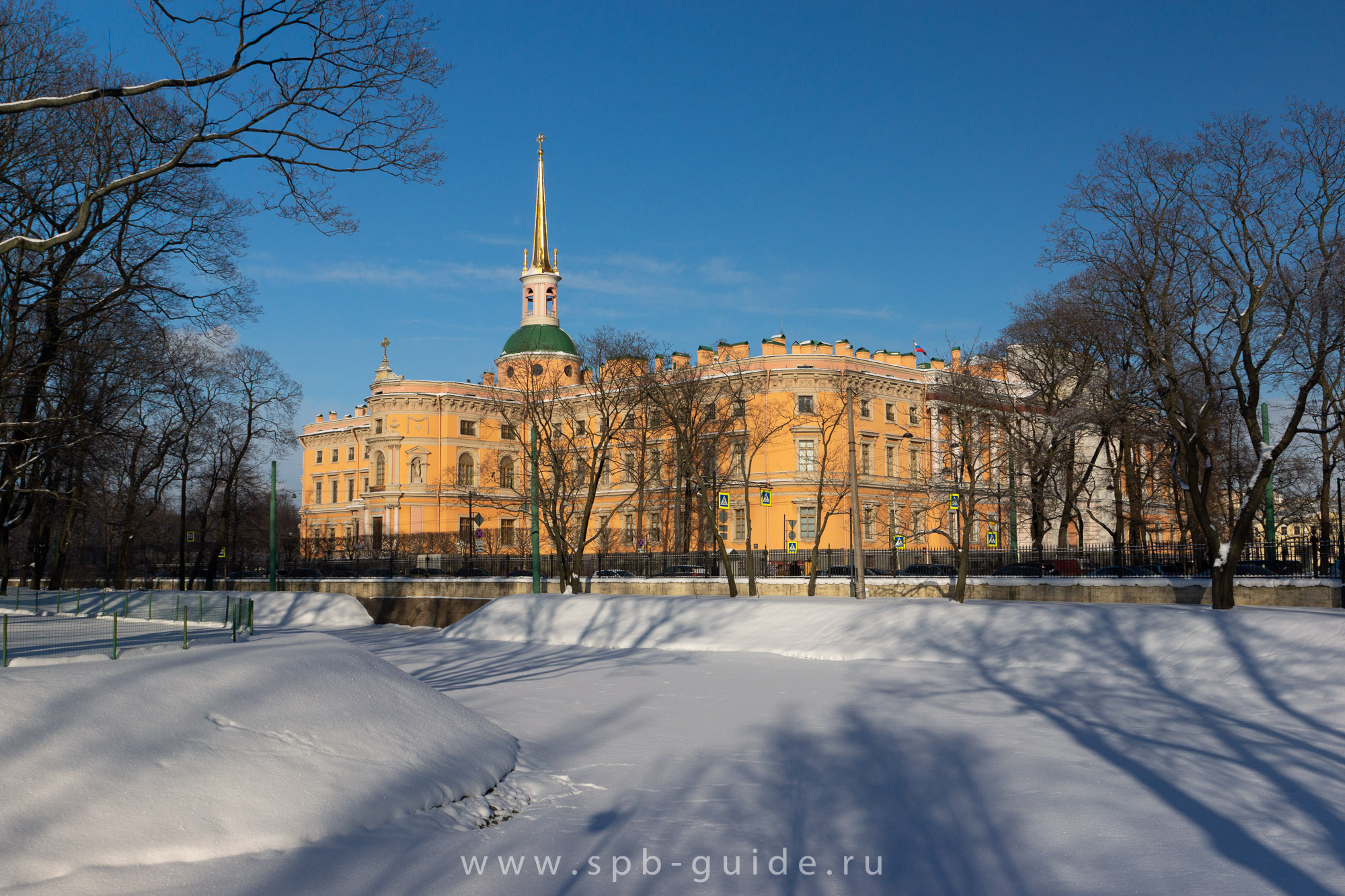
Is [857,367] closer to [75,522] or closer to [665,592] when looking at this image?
[665,592]

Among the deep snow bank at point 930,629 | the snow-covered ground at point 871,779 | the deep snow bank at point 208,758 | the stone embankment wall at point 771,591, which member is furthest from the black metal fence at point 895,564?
the deep snow bank at point 208,758

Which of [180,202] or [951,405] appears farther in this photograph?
[951,405]

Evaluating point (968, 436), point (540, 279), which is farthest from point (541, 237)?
point (968, 436)

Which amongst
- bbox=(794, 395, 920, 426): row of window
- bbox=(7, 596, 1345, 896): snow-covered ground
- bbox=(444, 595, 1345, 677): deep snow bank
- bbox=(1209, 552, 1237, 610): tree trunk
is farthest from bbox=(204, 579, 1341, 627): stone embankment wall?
bbox=(794, 395, 920, 426): row of window

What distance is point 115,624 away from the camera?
627 inches

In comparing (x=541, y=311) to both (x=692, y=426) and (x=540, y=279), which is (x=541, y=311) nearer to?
(x=540, y=279)

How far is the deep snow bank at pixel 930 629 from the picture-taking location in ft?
62.5

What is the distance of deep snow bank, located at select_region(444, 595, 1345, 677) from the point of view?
62.5 feet

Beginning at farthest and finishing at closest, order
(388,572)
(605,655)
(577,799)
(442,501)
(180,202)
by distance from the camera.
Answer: (442,501)
(388,572)
(605,655)
(180,202)
(577,799)

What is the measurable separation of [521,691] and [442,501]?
66021mm

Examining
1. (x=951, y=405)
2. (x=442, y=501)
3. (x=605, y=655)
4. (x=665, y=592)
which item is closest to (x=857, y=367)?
(x=951, y=405)

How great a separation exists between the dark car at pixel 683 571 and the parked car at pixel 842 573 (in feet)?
16.8

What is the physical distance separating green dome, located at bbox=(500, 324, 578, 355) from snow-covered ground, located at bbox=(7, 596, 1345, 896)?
66.6 meters

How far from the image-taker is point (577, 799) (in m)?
10.9
